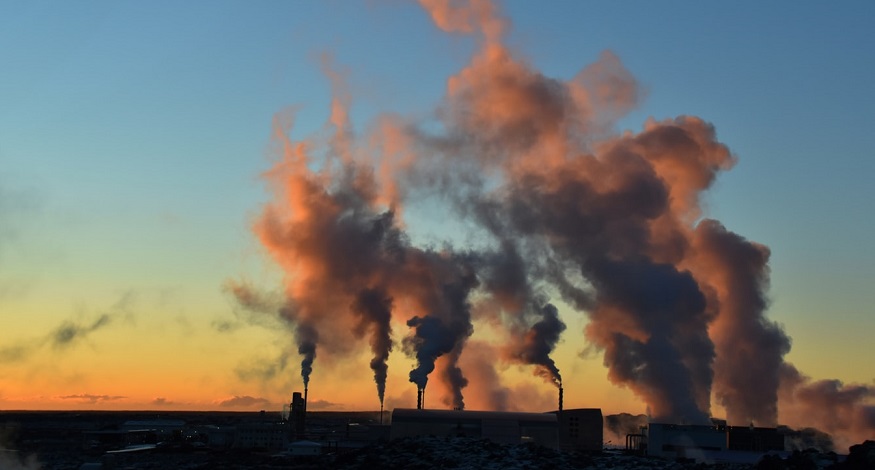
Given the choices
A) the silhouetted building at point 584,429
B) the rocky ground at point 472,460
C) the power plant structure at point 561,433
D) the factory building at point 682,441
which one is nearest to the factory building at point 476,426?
the power plant structure at point 561,433

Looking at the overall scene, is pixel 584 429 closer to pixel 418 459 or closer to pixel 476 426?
pixel 476 426

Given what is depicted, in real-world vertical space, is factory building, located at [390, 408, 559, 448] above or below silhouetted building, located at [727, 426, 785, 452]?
above

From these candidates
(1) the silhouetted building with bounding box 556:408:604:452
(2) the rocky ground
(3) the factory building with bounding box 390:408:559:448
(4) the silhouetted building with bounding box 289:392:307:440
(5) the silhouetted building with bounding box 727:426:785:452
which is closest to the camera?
(2) the rocky ground

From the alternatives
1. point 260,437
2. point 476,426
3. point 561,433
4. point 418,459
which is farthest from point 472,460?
point 260,437

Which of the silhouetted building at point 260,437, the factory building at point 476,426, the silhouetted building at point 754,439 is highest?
the factory building at point 476,426

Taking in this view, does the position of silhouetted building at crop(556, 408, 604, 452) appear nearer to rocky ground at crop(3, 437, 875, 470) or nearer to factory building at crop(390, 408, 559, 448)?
factory building at crop(390, 408, 559, 448)

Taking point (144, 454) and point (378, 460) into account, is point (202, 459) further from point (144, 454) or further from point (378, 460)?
point (378, 460)

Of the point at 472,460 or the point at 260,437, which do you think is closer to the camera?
the point at 472,460

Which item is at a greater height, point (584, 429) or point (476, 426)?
point (476, 426)

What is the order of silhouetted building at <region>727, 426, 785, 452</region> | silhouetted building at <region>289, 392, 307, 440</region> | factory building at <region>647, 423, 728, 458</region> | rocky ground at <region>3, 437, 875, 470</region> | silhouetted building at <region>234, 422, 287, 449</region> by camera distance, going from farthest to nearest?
silhouetted building at <region>289, 392, 307, 440</region> → silhouetted building at <region>234, 422, 287, 449</region> → silhouetted building at <region>727, 426, 785, 452</region> → factory building at <region>647, 423, 728, 458</region> → rocky ground at <region>3, 437, 875, 470</region>

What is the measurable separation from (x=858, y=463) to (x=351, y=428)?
8874cm

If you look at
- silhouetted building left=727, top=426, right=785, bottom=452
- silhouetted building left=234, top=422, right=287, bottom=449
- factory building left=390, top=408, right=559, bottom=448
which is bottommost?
silhouetted building left=234, top=422, right=287, bottom=449

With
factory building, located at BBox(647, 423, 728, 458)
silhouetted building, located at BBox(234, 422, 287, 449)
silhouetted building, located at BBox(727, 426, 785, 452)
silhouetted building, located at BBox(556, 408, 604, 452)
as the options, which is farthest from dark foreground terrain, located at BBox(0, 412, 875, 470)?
silhouetted building, located at BBox(727, 426, 785, 452)

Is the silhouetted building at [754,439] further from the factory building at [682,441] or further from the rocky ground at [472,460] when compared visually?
the rocky ground at [472,460]
